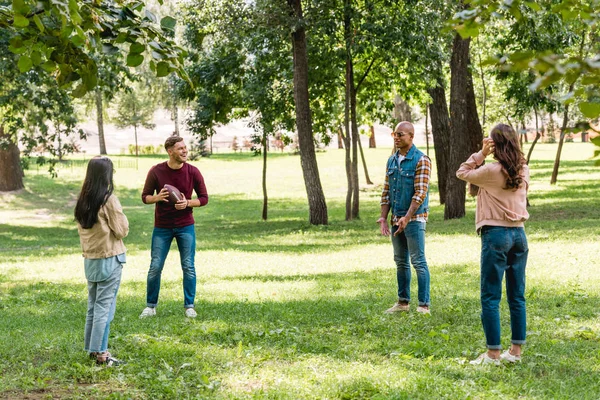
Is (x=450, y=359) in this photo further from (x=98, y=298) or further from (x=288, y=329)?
(x=98, y=298)

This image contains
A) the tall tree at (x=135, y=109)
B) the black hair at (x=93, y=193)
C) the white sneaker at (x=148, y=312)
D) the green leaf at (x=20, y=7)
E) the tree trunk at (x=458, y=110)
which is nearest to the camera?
the green leaf at (x=20, y=7)

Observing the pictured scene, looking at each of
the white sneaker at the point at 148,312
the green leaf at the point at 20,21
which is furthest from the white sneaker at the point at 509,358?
the green leaf at the point at 20,21

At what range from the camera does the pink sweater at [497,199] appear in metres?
6.43

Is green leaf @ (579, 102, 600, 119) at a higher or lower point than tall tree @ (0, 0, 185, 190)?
lower

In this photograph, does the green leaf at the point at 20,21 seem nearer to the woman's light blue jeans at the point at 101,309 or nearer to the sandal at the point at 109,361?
the woman's light blue jeans at the point at 101,309

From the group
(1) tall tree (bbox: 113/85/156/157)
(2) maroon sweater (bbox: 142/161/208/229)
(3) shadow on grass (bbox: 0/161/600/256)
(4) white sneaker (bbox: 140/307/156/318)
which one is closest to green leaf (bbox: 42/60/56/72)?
(2) maroon sweater (bbox: 142/161/208/229)

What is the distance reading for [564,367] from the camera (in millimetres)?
6535

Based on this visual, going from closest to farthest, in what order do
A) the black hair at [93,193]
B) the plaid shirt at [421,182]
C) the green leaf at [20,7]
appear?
the green leaf at [20,7]
the black hair at [93,193]
the plaid shirt at [421,182]

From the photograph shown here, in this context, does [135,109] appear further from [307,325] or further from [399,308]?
[307,325]

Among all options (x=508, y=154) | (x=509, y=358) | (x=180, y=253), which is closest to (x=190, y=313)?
(x=180, y=253)

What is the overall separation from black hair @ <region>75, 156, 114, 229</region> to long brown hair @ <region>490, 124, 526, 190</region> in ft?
10.4

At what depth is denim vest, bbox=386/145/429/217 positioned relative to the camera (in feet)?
28.8

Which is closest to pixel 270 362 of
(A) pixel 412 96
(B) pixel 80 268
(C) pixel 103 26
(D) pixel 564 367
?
(D) pixel 564 367

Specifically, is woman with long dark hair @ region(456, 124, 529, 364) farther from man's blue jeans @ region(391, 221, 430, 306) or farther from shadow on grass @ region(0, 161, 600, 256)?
shadow on grass @ region(0, 161, 600, 256)
